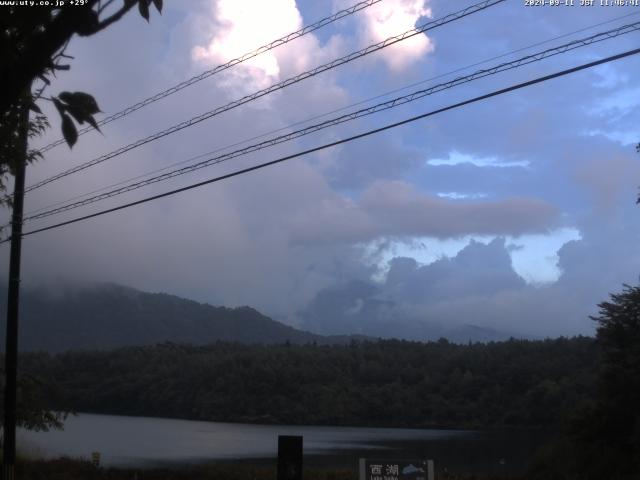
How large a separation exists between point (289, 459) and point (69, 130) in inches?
315

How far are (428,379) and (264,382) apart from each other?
70.3ft

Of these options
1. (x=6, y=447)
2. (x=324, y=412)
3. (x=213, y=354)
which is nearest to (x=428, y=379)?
(x=324, y=412)

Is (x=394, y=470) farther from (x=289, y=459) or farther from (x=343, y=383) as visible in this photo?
(x=343, y=383)

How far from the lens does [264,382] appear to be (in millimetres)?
102062

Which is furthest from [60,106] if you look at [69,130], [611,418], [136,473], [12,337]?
[611,418]

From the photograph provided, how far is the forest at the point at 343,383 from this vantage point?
276 ft

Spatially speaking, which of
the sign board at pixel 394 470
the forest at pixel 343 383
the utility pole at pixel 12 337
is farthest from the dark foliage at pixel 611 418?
the forest at pixel 343 383

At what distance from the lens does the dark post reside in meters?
11.3

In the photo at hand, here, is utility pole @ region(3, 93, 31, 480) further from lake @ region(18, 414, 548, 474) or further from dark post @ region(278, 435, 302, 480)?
lake @ region(18, 414, 548, 474)

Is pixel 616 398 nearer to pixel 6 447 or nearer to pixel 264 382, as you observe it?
pixel 6 447

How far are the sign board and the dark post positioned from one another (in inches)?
49.2

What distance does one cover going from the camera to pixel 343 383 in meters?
104

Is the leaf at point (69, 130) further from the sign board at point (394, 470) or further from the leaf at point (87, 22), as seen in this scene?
the sign board at point (394, 470)

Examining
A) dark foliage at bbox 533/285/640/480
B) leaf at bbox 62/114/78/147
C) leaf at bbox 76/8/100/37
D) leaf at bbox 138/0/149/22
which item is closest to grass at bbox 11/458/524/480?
dark foliage at bbox 533/285/640/480
